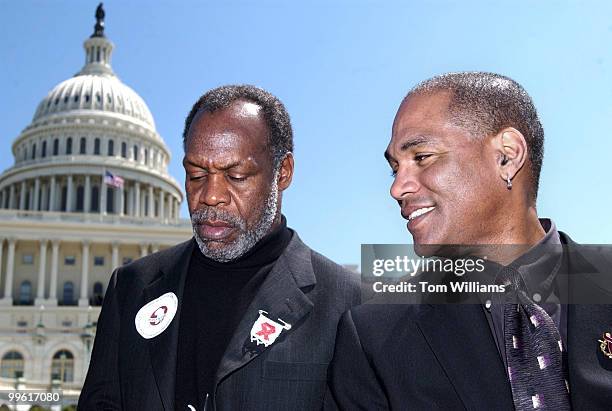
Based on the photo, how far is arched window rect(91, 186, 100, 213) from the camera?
87.6 m

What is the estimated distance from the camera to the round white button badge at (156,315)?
4.76 metres

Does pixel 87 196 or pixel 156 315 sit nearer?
pixel 156 315

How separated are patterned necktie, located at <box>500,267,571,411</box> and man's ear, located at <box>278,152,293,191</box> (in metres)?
2.16

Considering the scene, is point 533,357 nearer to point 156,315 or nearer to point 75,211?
point 156,315

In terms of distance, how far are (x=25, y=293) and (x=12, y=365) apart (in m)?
19.9

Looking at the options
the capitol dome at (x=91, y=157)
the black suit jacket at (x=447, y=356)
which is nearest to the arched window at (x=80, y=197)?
the capitol dome at (x=91, y=157)

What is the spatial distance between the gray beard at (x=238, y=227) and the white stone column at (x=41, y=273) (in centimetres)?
7224

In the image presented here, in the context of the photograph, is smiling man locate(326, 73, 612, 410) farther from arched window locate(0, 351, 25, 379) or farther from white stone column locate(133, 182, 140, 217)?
white stone column locate(133, 182, 140, 217)

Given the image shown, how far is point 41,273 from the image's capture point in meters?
74.6

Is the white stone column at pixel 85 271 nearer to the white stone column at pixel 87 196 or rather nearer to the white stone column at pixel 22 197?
the white stone column at pixel 87 196

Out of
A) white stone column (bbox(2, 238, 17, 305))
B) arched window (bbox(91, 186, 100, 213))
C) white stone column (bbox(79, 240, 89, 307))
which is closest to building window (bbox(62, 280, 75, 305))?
white stone column (bbox(79, 240, 89, 307))

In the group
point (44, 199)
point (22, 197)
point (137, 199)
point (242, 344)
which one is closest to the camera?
point (242, 344)

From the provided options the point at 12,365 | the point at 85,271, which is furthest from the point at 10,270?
the point at 12,365

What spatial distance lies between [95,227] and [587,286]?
75.7 metres
